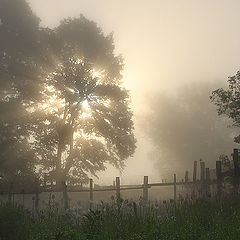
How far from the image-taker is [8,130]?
1168 inches

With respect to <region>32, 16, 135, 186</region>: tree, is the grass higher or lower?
lower

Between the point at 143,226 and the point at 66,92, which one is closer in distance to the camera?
the point at 143,226

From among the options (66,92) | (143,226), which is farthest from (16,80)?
(143,226)

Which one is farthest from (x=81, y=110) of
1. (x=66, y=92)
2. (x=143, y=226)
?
(x=143, y=226)

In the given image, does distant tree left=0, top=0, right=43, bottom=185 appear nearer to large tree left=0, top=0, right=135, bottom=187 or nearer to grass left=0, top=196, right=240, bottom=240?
large tree left=0, top=0, right=135, bottom=187

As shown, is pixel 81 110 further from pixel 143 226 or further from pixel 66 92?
pixel 143 226

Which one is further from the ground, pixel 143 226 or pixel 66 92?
pixel 66 92

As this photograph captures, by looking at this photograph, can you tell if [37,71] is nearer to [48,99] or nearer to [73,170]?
[48,99]

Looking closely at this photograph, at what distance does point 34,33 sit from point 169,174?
29.3m

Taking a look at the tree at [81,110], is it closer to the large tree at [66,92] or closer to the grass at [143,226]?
the large tree at [66,92]

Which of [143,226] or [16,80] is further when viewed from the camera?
[16,80]

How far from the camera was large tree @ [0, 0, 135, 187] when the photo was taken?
1236 inches

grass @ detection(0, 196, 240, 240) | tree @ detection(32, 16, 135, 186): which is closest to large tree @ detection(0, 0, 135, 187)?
tree @ detection(32, 16, 135, 186)

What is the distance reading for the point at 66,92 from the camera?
31.7 m
